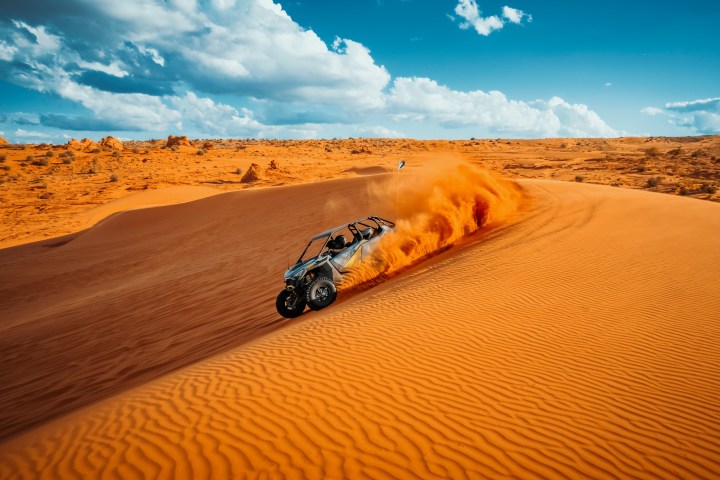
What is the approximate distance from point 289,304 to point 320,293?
718 millimetres

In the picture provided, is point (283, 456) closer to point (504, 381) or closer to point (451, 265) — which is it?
point (504, 381)

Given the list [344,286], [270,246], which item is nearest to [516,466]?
[344,286]

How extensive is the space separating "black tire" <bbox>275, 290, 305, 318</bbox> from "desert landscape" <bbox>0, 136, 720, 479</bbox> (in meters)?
0.37

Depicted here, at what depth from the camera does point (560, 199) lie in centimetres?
1493

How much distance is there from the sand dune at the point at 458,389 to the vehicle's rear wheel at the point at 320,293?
606mm

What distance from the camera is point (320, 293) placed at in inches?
324

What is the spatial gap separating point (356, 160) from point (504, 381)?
38322 mm

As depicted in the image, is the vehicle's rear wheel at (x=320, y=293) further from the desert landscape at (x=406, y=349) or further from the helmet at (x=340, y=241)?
the helmet at (x=340, y=241)

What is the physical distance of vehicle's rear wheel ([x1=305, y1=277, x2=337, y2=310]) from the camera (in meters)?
8.06

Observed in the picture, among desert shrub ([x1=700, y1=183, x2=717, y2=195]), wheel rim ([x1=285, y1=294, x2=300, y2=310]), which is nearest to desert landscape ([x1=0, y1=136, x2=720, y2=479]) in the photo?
wheel rim ([x1=285, y1=294, x2=300, y2=310])

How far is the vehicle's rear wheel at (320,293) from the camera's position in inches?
317

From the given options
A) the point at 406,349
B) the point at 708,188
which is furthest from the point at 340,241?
the point at 708,188

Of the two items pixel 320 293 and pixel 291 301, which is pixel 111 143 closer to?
pixel 291 301

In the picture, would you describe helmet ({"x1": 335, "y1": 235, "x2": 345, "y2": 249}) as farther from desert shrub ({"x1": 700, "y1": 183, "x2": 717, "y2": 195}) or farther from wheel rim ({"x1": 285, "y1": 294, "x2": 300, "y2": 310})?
desert shrub ({"x1": 700, "y1": 183, "x2": 717, "y2": 195})
